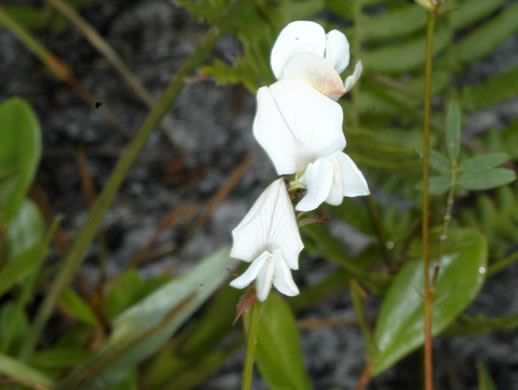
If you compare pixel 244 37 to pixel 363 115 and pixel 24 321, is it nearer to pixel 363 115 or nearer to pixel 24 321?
pixel 363 115

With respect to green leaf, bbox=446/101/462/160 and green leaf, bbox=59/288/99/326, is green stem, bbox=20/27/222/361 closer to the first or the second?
green leaf, bbox=59/288/99/326

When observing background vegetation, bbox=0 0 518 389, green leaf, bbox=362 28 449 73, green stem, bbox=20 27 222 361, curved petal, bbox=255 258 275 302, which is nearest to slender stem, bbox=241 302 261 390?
curved petal, bbox=255 258 275 302

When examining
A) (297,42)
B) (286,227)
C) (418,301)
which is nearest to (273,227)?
(286,227)

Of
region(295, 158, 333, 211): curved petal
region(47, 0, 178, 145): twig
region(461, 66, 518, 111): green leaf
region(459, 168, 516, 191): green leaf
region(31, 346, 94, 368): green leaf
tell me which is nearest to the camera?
region(295, 158, 333, 211): curved petal

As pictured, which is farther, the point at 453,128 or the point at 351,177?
the point at 453,128

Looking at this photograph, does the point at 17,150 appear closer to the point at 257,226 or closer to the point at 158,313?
the point at 158,313

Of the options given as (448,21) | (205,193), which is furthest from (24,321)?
(448,21)
